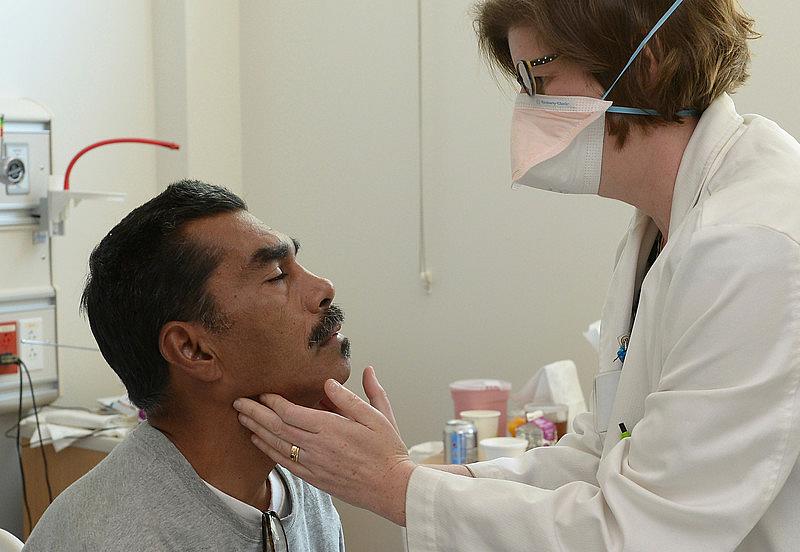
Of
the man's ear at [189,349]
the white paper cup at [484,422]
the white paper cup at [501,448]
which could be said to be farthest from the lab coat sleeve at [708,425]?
the white paper cup at [484,422]

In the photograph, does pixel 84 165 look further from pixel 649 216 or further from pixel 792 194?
pixel 792 194

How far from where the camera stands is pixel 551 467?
163 centimetres

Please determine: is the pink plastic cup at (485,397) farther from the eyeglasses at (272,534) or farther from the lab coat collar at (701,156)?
the lab coat collar at (701,156)

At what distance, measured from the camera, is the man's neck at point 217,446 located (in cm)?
145

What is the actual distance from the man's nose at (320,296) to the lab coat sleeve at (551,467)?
363mm

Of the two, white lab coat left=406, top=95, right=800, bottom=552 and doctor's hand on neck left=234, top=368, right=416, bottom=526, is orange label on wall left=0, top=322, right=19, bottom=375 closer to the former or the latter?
doctor's hand on neck left=234, top=368, right=416, bottom=526

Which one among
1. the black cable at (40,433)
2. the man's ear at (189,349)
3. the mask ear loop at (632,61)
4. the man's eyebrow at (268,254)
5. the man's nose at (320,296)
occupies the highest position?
the mask ear loop at (632,61)

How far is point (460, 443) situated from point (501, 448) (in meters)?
0.12

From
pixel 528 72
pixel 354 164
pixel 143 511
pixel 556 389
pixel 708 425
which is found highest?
pixel 528 72

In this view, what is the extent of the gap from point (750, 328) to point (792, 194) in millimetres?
182

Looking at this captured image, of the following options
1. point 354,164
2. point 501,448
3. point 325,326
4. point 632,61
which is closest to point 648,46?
point 632,61

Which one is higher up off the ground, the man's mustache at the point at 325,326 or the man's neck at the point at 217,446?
the man's mustache at the point at 325,326

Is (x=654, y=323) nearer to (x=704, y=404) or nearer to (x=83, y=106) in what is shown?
(x=704, y=404)

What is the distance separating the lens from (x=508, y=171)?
10.0 feet
